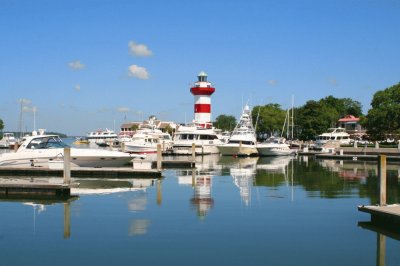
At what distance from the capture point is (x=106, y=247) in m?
12.7

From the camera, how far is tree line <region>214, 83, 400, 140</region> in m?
61.0

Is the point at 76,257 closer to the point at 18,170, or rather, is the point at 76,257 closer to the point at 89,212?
the point at 89,212

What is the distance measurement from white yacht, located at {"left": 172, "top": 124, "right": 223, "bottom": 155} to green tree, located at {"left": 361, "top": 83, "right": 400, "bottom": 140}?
62.3ft

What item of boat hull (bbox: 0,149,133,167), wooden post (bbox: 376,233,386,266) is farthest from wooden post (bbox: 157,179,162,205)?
wooden post (bbox: 376,233,386,266)

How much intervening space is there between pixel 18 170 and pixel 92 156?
14.8 feet

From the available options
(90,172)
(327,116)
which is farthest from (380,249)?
(327,116)

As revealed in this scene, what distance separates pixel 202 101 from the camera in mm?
72375

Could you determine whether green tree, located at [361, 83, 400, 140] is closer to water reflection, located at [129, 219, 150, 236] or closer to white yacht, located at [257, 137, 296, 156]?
white yacht, located at [257, 137, 296, 156]

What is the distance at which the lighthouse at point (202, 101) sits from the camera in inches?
2820

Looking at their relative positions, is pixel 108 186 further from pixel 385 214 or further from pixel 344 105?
pixel 344 105

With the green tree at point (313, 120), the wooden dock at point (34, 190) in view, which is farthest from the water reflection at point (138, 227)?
the green tree at point (313, 120)

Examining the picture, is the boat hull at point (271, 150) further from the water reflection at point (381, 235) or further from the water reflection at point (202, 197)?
the water reflection at point (381, 235)

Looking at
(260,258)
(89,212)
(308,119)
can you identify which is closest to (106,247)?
(260,258)

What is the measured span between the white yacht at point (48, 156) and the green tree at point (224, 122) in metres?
114
